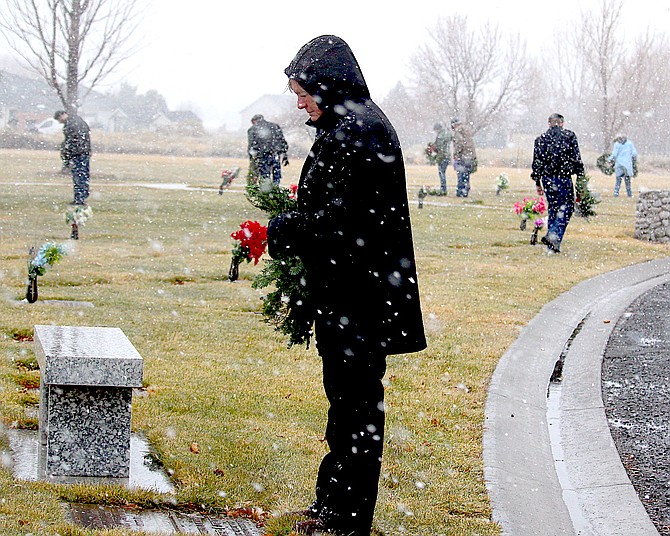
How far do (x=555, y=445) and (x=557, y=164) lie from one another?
845 centimetres

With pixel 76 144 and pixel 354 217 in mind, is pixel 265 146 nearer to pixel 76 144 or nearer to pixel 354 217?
pixel 76 144

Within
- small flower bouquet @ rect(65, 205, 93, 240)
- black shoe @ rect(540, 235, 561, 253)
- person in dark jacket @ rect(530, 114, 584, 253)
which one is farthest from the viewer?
black shoe @ rect(540, 235, 561, 253)

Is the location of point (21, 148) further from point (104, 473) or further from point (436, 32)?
point (104, 473)

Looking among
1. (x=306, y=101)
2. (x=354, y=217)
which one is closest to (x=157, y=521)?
(x=354, y=217)

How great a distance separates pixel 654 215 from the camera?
16641 millimetres

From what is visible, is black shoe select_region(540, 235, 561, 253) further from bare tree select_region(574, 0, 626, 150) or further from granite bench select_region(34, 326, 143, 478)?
bare tree select_region(574, 0, 626, 150)

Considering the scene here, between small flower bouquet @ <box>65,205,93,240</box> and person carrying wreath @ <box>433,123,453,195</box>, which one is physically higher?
person carrying wreath @ <box>433,123,453,195</box>

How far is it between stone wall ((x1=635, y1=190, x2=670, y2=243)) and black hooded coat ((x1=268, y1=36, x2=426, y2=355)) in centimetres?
1354

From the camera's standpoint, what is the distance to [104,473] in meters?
4.53

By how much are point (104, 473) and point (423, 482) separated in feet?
4.95

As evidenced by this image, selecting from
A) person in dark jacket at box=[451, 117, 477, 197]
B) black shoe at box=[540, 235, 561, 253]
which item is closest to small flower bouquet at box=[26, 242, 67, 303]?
black shoe at box=[540, 235, 561, 253]

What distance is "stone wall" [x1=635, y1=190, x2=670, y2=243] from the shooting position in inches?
645

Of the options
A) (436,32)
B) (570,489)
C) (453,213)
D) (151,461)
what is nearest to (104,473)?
(151,461)

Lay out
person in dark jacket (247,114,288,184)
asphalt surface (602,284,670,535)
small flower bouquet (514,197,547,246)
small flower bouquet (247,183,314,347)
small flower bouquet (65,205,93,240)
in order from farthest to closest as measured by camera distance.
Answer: person in dark jacket (247,114,288,184)
small flower bouquet (514,197,547,246)
small flower bouquet (65,205,93,240)
asphalt surface (602,284,670,535)
small flower bouquet (247,183,314,347)
